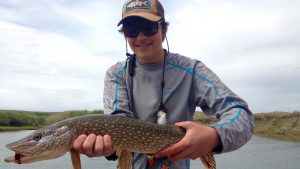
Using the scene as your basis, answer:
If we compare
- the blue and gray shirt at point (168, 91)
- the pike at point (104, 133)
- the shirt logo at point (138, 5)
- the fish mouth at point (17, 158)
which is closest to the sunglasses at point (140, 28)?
the shirt logo at point (138, 5)

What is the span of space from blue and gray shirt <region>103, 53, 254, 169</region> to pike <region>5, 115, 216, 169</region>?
244mm

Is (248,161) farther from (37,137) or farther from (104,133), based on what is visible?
(37,137)

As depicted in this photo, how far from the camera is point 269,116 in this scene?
35875 mm

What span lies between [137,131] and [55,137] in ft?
2.34

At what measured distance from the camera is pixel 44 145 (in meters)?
3.04

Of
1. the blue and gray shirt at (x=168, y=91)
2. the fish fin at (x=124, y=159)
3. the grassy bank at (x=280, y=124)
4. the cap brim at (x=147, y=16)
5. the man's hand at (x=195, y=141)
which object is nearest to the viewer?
the man's hand at (x=195, y=141)

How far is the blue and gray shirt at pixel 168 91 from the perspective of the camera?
3184 mm

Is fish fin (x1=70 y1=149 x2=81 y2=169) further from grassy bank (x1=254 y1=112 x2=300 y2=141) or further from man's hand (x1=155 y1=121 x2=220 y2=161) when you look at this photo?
grassy bank (x1=254 y1=112 x2=300 y2=141)

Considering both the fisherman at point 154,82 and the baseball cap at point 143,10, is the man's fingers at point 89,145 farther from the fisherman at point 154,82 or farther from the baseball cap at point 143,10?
the baseball cap at point 143,10

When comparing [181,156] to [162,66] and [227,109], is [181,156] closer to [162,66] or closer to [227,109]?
[227,109]

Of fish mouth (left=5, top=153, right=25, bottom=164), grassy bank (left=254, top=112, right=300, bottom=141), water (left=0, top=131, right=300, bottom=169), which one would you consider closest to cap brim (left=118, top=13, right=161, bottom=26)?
fish mouth (left=5, top=153, right=25, bottom=164)

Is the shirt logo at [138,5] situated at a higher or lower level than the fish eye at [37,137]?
higher

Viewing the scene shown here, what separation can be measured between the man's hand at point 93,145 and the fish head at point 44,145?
128mm

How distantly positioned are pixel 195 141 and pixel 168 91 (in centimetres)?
110
